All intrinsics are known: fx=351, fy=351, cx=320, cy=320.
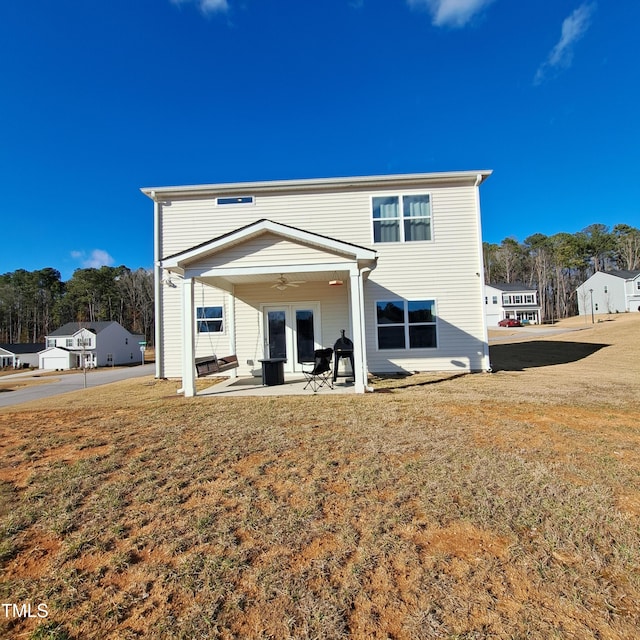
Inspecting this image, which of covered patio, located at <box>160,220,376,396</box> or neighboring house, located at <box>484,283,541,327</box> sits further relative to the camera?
neighboring house, located at <box>484,283,541,327</box>

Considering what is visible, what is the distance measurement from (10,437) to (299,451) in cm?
452

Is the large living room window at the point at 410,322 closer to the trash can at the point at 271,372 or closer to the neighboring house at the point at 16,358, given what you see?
the trash can at the point at 271,372

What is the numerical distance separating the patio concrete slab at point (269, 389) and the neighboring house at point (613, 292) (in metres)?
45.9

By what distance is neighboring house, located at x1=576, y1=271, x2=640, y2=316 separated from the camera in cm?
4474

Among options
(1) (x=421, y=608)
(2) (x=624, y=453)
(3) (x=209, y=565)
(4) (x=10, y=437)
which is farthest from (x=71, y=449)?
(2) (x=624, y=453)

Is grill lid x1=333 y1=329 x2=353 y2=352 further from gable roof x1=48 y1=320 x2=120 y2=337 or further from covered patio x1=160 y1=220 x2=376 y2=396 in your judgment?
gable roof x1=48 y1=320 x2=120 y2=337

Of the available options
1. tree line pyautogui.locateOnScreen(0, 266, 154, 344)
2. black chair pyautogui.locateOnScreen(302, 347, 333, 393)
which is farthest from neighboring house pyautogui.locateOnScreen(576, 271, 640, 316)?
tree line pyautogui.locateOnScreen(0, 266, 154, 344)

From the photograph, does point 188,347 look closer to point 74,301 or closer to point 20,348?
point 20,348

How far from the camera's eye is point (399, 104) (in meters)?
15.4

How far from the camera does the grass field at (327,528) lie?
1845 millimetres

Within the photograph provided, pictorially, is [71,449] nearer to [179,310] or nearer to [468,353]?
[179,310]

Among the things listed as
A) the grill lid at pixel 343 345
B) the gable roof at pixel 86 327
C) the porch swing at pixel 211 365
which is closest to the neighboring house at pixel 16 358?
the gable roof at pixel 86 327

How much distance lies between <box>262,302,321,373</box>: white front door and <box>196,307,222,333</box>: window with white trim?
4.99 feet

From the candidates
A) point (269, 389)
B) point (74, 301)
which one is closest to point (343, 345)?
point (269, 389)
